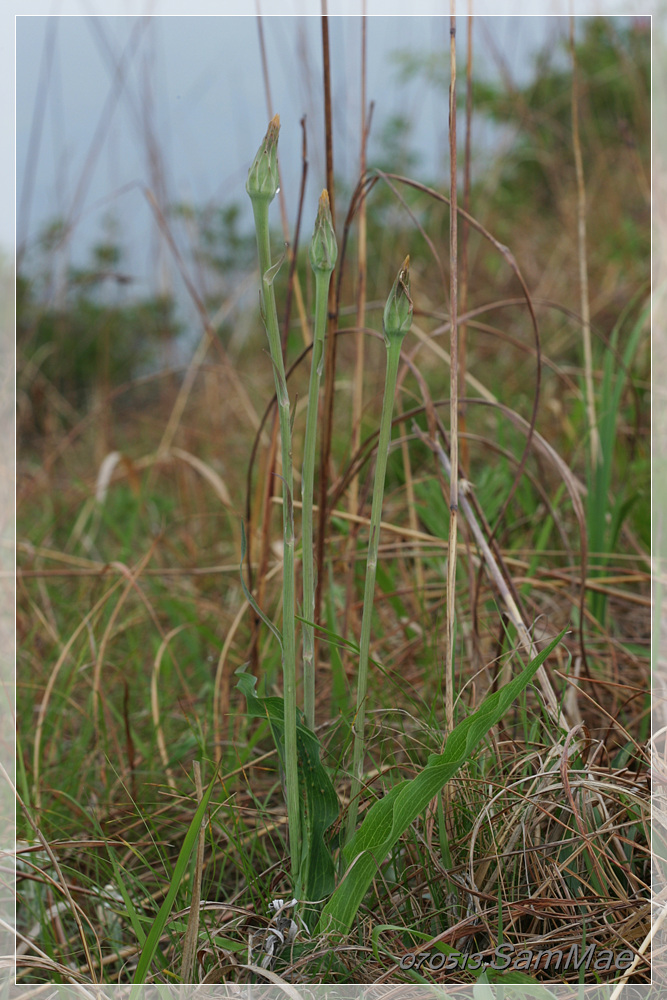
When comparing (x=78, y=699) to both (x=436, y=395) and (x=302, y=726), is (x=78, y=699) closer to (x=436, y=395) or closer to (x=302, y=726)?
(x=302, y=726)

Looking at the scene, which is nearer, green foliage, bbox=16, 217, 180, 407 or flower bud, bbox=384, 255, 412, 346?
flower bud, bbox=384, 255, 412, 346

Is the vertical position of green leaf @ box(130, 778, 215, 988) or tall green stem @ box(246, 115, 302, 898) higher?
tall green stem @ box(246, 115, 302, 898)

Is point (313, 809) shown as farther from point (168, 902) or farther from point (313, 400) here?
point (313, 400)

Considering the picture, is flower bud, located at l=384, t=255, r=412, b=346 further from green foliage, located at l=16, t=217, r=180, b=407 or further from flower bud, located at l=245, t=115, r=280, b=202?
green foliage, located at l=16, t=217, r=180, b=407

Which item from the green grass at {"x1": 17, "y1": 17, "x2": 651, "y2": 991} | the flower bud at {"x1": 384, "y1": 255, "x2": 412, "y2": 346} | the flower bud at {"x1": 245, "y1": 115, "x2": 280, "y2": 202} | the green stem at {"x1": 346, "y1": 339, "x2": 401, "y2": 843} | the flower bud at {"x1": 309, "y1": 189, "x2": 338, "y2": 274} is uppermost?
the flower bud at {"x1": 245, "y1": 115, "x2": 280, "y2": 202}

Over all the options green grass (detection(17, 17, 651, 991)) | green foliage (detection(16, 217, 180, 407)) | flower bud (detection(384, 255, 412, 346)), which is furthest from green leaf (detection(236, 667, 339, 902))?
green foliage (detection(16, 217, 180, 407))

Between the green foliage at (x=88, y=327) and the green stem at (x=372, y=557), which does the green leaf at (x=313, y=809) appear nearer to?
the green stem at (x=372, y=557)

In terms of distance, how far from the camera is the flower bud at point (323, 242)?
39cm

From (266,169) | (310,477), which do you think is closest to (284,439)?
(310,477)

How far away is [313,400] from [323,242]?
0.30 ft

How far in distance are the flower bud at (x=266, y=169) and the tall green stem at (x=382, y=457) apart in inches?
3.5

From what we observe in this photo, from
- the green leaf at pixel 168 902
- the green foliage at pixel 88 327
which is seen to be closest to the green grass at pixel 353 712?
the green leaf at pixel 168 902

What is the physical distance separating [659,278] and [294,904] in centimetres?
121

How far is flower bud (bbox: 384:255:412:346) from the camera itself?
0.40 meters
